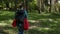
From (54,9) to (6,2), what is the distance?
5.65 meters

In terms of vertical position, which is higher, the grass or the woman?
the woman

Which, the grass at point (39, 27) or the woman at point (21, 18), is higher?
the woman at point (21, 18)

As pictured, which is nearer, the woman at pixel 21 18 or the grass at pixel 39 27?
the woman at pixel 21 18

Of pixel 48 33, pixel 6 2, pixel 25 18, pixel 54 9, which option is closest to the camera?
pixel 25 18

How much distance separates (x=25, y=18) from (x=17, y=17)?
31cm

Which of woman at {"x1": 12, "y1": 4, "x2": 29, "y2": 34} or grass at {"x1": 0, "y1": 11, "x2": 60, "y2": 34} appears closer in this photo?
woman at {"x1": 12, "y1": 4, "x2": 29, "y2": 34}

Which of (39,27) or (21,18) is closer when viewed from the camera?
(21,18)

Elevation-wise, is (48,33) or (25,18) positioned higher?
(25,18)

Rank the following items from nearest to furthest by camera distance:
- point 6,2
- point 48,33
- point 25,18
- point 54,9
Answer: point 25,18 → point 48,33 → point 54,9 → point 6,2

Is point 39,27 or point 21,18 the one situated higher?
point 21,18

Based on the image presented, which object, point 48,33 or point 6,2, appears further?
point 6,2

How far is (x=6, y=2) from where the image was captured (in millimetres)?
23266

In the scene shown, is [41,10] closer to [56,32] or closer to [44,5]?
[44,5]

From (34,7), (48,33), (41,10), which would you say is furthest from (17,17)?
(34,7)
